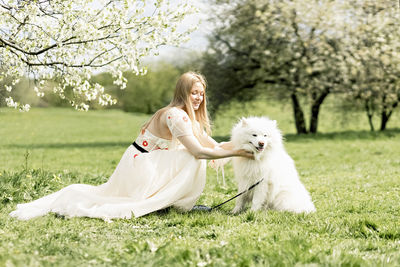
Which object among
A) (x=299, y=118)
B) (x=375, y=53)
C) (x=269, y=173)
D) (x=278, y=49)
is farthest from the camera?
(x=299, y=118)

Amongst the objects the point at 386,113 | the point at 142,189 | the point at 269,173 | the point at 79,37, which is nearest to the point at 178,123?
the point at 142,189

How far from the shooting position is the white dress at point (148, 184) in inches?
209

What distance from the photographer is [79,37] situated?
686cm

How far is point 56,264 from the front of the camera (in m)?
3.18

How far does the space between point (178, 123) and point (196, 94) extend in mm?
537

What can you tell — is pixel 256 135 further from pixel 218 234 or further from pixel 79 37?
pixel 79 37

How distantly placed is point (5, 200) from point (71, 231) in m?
2.33

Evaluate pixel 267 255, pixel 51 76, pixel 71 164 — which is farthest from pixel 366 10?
pixel 267 255

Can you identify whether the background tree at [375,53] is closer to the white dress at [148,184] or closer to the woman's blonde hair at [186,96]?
the woman's blonde hair at [186,96]

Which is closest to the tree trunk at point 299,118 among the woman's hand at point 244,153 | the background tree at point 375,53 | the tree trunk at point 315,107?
the tree trunk at point 315,107

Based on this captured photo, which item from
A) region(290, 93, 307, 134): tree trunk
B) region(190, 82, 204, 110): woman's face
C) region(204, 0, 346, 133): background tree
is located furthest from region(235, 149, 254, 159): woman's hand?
region(290, 93, 307, 134): tree trunk

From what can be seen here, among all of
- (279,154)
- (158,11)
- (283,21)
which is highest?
(283,21)

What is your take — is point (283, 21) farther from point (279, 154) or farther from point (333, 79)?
point (279, 154)

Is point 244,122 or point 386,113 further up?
point 244,122
